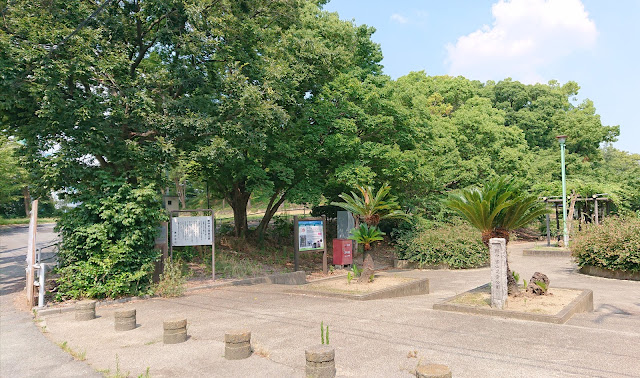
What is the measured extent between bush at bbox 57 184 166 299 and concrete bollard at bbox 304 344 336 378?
24.4ft

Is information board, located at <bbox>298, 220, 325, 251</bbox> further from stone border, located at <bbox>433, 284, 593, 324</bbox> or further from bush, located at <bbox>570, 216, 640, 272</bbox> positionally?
bush, located at <bbox>570, 216, 640, 272</bbox>

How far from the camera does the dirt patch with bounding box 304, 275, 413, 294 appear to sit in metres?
11.4

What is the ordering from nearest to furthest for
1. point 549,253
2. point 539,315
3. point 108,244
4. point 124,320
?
point 124,320, point 539,315, point 108,244, point 549,253

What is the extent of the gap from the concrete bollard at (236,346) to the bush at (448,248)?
14.0 metres

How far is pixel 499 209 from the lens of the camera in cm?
924

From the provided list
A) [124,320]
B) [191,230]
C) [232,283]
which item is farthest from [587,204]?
[124,320]

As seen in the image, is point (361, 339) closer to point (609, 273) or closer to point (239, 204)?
point (609, 273)

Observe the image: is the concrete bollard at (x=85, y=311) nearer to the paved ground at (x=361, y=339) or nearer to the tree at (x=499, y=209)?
the paved ground at (x=361, y=339)

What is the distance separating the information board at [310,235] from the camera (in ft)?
51.9

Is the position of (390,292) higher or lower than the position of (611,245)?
lower

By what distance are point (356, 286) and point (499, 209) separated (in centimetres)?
470

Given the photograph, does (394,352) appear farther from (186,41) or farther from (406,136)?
(406,136)

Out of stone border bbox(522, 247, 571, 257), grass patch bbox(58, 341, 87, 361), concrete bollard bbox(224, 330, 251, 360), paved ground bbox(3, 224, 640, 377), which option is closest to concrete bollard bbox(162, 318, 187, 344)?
paved ground bbox(3, 224, 640, 377)

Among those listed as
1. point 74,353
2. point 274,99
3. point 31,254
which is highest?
point 274,99
